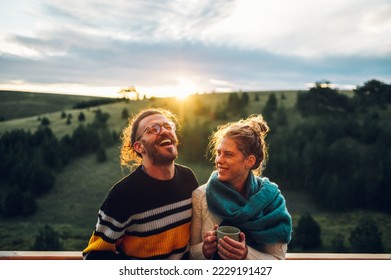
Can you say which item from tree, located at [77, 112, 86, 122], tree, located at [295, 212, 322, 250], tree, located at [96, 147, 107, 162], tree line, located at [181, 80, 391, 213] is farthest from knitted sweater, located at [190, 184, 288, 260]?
tree, located at [77, 112, 86, 122]

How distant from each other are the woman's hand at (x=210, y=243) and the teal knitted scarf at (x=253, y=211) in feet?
0.29

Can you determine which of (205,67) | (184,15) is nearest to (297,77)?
(205,67)

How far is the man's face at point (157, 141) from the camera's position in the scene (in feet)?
4.20

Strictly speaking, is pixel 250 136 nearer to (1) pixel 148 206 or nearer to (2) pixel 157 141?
(2) pixel 157 141

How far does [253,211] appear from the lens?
50.3 inches

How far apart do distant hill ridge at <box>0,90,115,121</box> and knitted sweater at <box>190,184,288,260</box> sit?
7.14 meters

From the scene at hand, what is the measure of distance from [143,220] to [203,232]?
25cm

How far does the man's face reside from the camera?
1.28 m

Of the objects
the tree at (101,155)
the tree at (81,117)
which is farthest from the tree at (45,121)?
the tree at (101,155)

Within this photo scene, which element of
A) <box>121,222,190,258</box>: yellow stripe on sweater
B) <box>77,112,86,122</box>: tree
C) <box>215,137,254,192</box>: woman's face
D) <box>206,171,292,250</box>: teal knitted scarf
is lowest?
<box>77,112,86,122</box>: tree

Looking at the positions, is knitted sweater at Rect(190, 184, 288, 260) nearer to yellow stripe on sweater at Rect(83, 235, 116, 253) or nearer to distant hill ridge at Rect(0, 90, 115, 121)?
yellow stripe on sweater at Rect(83, 235, 116, 253)

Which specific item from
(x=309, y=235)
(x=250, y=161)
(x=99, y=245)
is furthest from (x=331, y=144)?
(x=99, y=245)

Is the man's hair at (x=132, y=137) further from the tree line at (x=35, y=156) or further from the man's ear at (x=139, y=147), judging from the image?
the tree line at (x=35, y=156)

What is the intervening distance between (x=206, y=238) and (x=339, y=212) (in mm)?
10375
